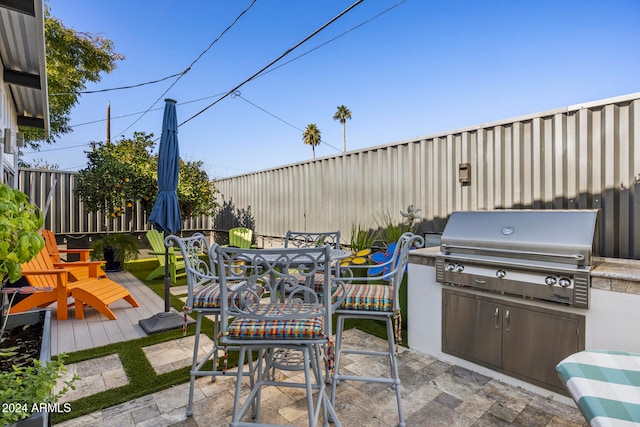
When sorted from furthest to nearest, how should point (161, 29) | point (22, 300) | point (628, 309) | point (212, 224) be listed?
point (212, 224)
point (161, 29)
point (22, 300)
point (628, 309)

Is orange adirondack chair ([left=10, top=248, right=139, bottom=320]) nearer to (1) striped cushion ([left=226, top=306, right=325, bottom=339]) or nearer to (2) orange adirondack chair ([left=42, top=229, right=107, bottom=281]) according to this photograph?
(2) orange adirondack chair ([left=42, top=229, right=107, bottom=281])

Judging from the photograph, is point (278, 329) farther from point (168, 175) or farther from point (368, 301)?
point (168, 175)

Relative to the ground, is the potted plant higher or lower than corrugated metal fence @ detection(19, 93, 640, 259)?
lower

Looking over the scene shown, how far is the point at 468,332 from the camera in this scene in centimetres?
263

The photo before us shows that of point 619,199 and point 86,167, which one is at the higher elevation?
point 86,167

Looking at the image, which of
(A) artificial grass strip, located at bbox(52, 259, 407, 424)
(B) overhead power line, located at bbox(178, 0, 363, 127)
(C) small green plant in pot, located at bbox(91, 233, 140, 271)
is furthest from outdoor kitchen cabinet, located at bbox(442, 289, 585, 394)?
(C) small green plant in pot, located at bbox(91, 233, 140, 271)

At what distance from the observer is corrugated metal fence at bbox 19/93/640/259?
2.66 metres

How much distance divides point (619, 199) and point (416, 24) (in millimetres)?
4141

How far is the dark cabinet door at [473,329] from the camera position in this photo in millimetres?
2469

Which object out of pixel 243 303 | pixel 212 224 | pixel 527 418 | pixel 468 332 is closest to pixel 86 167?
pixel 212 224

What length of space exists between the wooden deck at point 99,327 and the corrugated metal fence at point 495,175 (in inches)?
117

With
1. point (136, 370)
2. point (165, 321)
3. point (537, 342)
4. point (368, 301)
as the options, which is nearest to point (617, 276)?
point (537, 342)

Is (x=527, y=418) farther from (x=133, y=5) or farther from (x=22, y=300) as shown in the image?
(x=133, y=5)

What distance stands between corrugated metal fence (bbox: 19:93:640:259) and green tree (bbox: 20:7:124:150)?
779 cm
